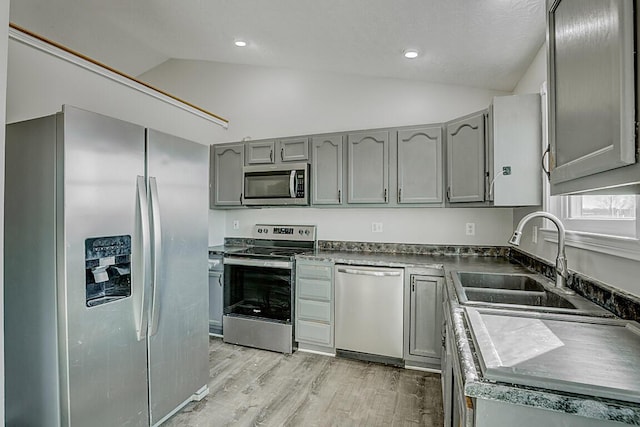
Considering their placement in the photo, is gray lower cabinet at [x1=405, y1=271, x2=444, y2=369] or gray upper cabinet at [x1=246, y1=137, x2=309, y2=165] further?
gray upper cabinet at [x1=246, y1=137, x2=309, y2=165]

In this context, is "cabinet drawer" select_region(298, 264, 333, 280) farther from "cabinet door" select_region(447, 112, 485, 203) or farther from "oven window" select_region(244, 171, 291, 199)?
"cabinet door" select_region(447, 112, 485, 203)

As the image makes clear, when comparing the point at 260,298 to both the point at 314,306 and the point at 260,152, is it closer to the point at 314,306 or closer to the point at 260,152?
the point at 314,306

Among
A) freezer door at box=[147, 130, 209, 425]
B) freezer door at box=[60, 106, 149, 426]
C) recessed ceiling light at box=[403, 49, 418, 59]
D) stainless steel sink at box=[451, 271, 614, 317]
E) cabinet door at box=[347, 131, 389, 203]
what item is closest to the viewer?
stainless steel sink at box=[451, 271, 614, 317]

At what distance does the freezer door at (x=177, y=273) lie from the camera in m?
1.95

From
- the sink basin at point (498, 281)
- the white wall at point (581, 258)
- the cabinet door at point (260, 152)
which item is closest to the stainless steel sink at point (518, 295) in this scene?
the sink basin at point (498, 281)

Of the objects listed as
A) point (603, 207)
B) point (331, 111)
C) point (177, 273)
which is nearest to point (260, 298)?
point (177, 273)

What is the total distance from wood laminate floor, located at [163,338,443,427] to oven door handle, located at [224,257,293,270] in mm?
834

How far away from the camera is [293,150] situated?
3.50m

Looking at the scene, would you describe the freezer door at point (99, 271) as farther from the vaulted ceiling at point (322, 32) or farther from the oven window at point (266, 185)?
the oven window at point (266, 185)

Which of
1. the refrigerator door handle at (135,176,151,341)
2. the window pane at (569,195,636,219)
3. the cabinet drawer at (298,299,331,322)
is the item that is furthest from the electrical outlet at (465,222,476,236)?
the refrigerator door handle at (135,176,151,341)

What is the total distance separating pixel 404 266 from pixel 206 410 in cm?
180

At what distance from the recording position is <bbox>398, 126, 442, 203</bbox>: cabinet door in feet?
9.75

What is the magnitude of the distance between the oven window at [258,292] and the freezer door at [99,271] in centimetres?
143

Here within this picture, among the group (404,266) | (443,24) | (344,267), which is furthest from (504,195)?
(344,267)
